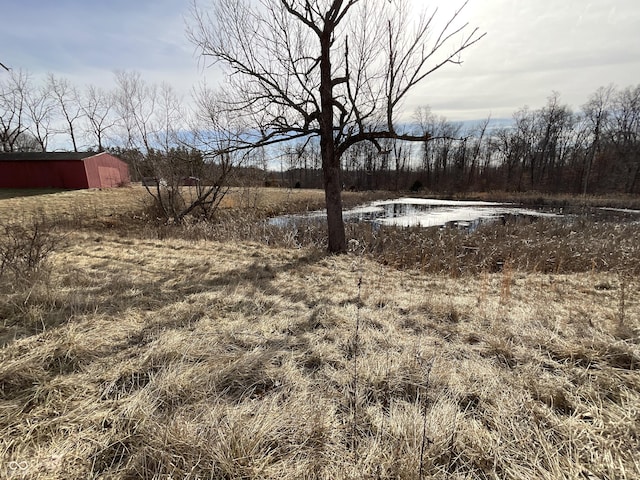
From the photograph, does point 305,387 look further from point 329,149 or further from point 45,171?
point 45,171

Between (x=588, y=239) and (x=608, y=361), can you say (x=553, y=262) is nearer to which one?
(x=588, y=239)

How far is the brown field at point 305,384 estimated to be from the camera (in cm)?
144

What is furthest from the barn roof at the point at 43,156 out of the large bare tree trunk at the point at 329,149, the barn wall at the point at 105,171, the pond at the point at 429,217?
the large bare tree trunk at the point at 329,149

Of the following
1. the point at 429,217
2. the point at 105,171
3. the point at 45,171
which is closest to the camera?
the point at 429,217

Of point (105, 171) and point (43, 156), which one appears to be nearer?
point (43, 156)

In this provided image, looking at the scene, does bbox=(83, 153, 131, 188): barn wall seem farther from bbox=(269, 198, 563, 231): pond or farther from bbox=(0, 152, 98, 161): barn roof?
bbox=(269, 198, 563, 231): pond

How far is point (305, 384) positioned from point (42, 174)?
100ft

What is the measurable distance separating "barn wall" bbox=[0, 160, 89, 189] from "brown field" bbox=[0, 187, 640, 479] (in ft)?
81.5

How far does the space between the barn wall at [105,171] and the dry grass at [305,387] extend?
2516 centimetres

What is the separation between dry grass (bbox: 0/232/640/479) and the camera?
1.44 meters

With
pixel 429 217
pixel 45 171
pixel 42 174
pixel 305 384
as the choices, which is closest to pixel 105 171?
pixel 45 171

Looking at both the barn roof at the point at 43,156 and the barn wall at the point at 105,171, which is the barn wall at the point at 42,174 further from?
the barn wall at the point at 105,171

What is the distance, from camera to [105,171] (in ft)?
83.6

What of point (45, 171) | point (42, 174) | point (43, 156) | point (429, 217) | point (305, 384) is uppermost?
point (43, 156)
